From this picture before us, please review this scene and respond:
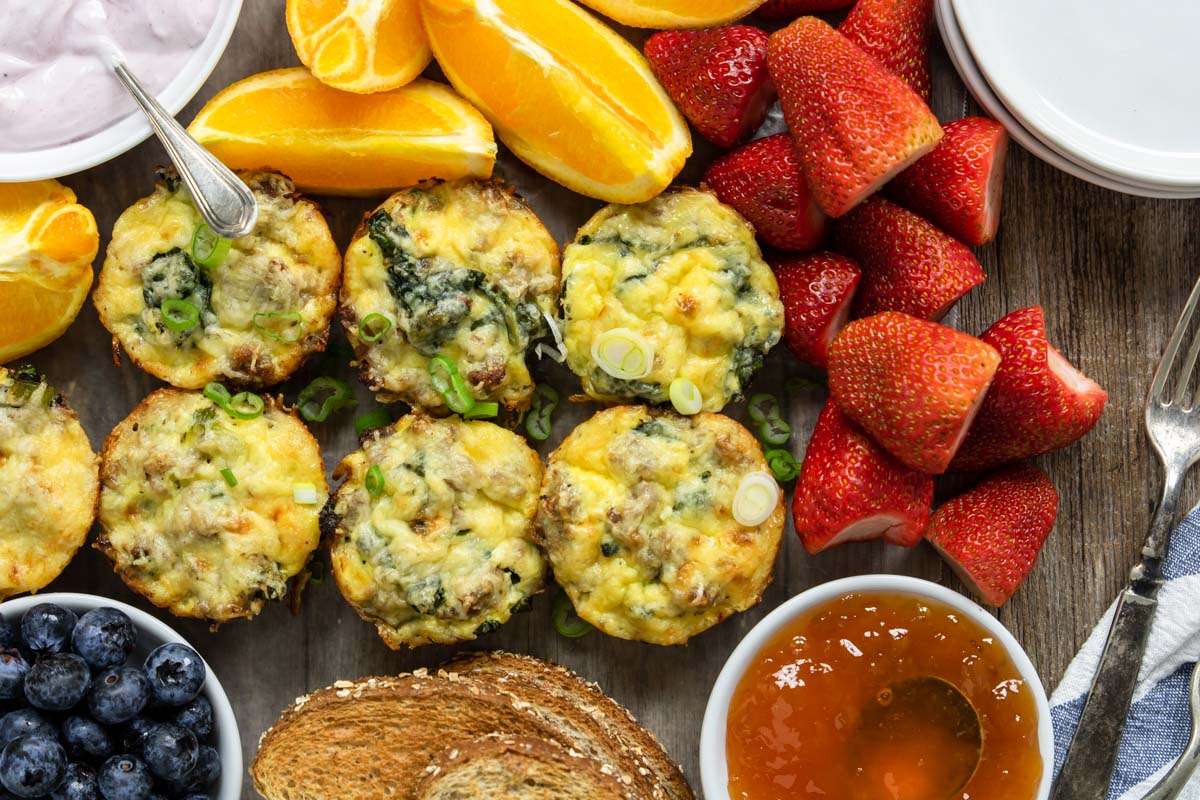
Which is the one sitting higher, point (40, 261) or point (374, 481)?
point (40, 261)

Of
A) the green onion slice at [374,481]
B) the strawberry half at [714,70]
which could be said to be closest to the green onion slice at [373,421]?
the green onion slice at [374,481]

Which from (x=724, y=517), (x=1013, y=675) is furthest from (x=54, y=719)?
(x=1013, y=675)

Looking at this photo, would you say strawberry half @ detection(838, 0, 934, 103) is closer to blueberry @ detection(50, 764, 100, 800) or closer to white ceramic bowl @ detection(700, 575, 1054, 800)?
white ceramic bowl @ detection(700, 575, 1054, 800)

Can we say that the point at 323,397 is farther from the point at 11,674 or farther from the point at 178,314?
the point at 11,674

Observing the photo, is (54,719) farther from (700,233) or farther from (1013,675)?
(1013,675)

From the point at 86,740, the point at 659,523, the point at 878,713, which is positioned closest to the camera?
the point at 86,740

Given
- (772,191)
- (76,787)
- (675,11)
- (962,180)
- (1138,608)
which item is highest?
(675,11)

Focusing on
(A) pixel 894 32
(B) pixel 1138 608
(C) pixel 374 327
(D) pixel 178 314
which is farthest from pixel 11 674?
(B) pixel 1138 608

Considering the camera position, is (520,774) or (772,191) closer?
(520,774)
